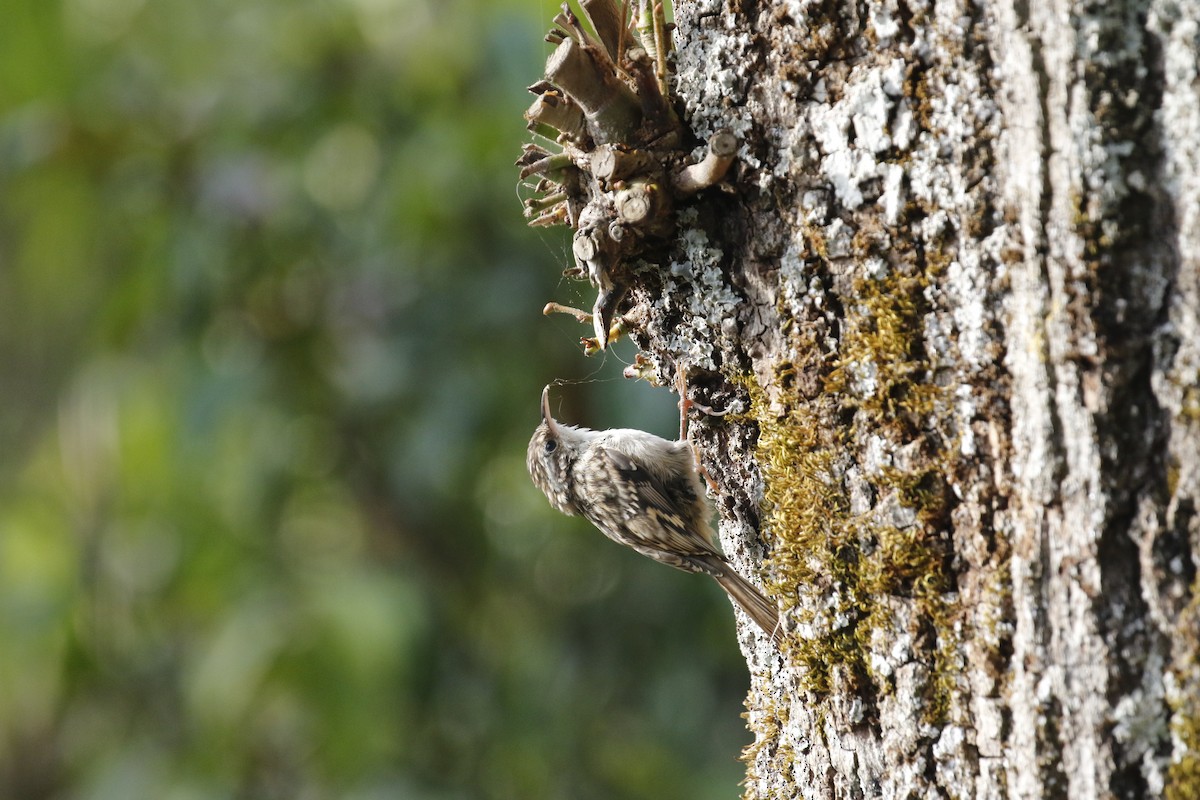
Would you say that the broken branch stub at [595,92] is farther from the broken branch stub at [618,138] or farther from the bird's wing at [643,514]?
the bird's wing at [643,514]

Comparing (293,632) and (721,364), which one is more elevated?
(721,364)

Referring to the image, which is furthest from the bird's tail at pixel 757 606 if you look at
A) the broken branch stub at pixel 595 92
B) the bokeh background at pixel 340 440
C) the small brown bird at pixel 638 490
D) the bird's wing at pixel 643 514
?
the bokeh background at pixel 340 440

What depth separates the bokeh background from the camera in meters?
3.77

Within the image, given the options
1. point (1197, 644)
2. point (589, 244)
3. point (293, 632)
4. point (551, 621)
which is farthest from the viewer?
point (551, 621)

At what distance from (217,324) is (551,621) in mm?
1658

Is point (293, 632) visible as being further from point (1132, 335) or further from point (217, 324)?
point (1132, 335)

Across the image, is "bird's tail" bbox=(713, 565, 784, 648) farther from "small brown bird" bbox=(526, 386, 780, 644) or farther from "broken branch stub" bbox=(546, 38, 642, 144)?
"broken branch stub" bbox=(546, 38, 642, 144)

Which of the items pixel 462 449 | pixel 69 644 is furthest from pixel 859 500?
pixel 69 644

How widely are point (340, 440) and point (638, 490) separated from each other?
5.54ft

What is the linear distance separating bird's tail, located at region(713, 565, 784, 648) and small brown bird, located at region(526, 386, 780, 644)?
1.53 ft

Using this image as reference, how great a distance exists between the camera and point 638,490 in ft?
9.66

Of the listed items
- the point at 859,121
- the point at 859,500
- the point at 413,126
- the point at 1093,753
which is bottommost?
the point at 1093,753

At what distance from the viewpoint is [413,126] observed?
12.7ft

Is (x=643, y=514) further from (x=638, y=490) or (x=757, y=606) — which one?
(x=757, y=606)
